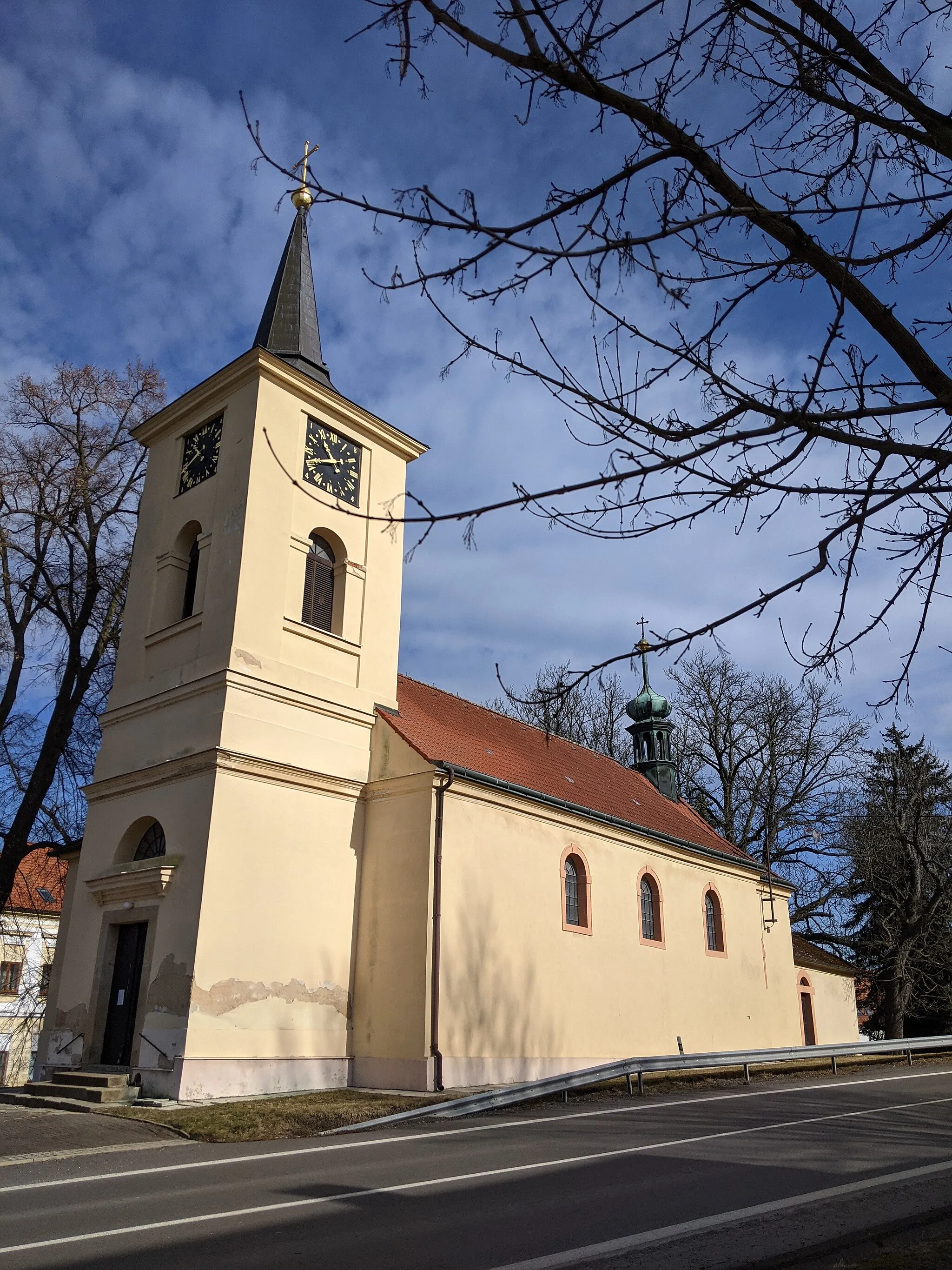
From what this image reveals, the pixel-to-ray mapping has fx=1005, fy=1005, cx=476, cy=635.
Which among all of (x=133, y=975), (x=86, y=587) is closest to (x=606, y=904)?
(x=133, y=975)

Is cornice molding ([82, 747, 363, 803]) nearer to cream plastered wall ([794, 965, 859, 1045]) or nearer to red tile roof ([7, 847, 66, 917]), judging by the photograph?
red tile roof ([7, 847, 66, 917])

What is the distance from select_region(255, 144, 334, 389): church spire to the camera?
19703 mm

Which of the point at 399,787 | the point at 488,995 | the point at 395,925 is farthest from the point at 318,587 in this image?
the point at 488,995

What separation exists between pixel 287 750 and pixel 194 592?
352 centimetres

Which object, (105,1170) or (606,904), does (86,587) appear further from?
(105,1170)

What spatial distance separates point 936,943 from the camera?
2867cm

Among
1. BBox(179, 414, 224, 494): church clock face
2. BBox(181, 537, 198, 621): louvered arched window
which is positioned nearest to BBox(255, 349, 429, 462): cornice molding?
BBox(179, 414, 224, 494): church clock face

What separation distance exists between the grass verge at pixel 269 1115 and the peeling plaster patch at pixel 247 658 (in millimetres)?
6213

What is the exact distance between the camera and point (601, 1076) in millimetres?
13609

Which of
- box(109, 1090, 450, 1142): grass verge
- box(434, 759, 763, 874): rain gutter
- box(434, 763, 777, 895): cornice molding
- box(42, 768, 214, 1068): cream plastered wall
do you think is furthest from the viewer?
box(434, 763, 777, 895): cornice molding

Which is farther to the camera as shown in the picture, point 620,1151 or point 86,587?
point 86,587

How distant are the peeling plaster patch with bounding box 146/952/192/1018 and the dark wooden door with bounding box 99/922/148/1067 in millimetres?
701

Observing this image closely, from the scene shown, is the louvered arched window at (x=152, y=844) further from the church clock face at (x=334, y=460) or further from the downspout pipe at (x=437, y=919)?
the church clock face at (x=334, y=460)

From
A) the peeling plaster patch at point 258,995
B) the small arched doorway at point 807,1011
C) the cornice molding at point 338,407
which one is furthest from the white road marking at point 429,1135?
the small arched doorway at point 807,1011
